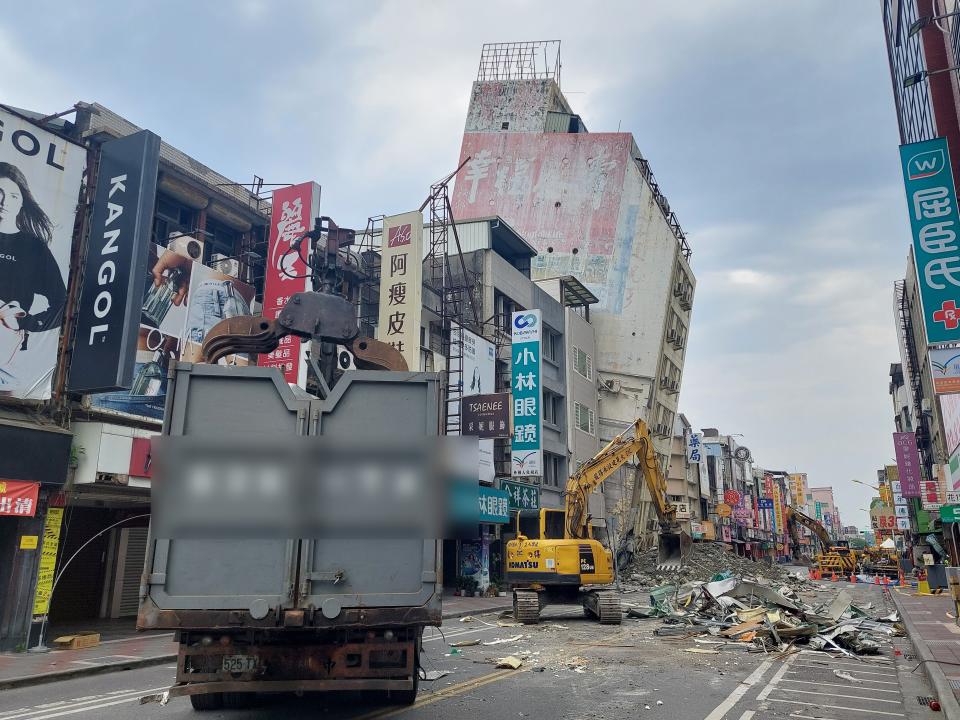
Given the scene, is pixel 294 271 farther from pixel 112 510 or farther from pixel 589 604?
pixel 589 604

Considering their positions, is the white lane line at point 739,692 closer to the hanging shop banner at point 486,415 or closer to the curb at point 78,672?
the curb at point 78,672

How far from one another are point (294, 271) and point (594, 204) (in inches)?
1372

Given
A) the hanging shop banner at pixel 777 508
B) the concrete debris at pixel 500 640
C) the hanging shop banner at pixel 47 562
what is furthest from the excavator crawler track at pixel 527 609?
the hanging shop banner at pixel 777 508

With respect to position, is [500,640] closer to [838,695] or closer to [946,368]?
[838,695]

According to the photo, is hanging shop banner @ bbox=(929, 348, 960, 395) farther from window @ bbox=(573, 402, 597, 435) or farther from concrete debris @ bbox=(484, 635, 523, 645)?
window @ bbox=(573, 402, 597, 435)

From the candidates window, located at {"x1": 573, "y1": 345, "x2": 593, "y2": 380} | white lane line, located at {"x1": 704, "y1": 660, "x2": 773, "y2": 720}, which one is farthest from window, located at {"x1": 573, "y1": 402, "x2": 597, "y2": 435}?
white lane line, located at {"x1": 704, "y1": 660, "x2": 773, "y2": 720}

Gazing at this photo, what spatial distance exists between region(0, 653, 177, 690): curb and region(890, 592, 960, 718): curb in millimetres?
12488

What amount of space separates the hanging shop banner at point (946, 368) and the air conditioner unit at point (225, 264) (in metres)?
18.1

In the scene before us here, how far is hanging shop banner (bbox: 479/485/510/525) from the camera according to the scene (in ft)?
95.5

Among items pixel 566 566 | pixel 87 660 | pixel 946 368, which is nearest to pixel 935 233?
pixel 946 368

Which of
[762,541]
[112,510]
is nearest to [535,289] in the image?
[112,510]

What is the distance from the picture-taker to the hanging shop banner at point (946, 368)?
46.5 feet

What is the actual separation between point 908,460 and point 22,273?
174 feet

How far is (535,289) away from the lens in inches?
1649
